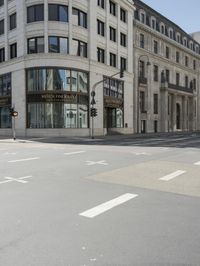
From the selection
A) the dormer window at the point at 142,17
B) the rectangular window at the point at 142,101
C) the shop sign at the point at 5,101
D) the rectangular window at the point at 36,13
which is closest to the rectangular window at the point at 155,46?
the dormer window at the point at 142,17

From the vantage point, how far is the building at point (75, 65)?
37.6 metres

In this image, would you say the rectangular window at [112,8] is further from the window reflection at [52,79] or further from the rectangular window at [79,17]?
the window reflection at [52,79]

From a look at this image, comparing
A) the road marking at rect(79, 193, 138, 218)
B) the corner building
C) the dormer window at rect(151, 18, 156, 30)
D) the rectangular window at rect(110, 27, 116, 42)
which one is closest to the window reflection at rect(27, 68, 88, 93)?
the corner building

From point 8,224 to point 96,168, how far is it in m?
6.59

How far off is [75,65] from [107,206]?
110ft

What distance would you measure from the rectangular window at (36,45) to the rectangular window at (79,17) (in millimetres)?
4557

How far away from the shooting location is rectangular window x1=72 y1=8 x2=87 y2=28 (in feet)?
128

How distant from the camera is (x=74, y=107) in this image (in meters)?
39.0

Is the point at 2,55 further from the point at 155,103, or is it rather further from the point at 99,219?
the point at 99,219

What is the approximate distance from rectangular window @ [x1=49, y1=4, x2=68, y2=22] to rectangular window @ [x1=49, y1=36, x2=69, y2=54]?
2103 millimetres

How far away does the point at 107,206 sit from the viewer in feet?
21.7

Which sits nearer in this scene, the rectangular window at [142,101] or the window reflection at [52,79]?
the window reflection at [52,79]

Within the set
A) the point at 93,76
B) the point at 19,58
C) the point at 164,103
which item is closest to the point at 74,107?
the point at 93,76

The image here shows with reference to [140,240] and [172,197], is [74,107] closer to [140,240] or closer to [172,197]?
[172,197]
